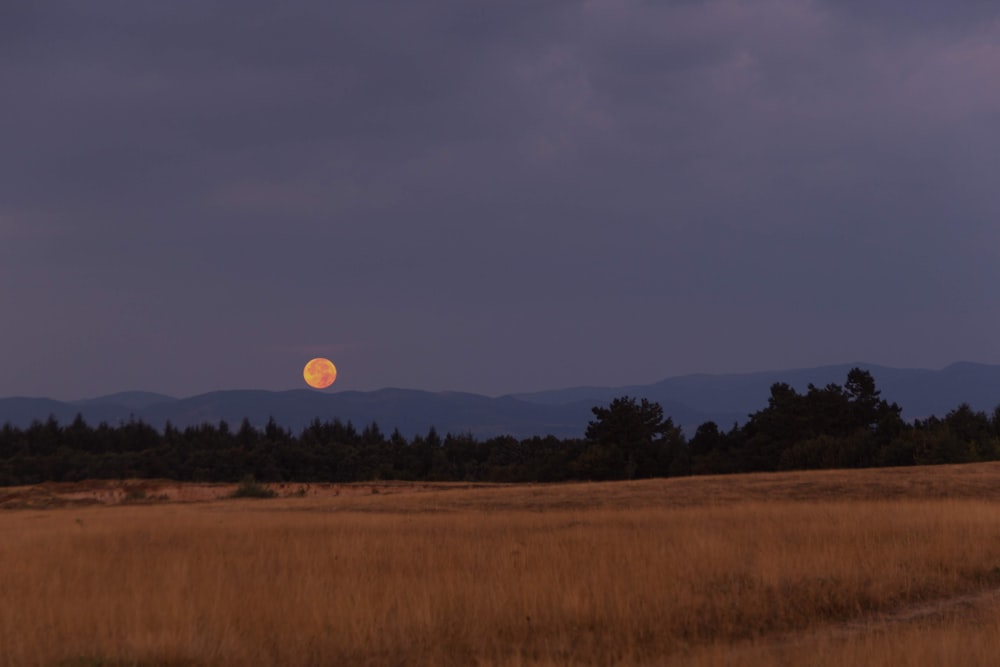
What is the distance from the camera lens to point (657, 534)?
16047 millimetres

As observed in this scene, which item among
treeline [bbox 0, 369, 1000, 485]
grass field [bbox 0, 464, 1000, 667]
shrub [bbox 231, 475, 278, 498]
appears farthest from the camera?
treeline [bbox 0, 369, 1000, 485]

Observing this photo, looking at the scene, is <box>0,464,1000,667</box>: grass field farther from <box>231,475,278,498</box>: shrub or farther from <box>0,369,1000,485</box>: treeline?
<box>0,369,1000,485</box>: treeline

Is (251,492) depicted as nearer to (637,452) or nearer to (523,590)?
(637,452)

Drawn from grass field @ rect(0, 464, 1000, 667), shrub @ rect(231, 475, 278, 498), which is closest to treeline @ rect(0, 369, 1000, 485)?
shrub @ rect(231, 475, 278, 498)

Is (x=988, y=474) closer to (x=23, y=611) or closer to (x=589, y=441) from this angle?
(x=23, y=611)

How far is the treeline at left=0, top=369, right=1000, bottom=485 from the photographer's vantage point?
52.2 m

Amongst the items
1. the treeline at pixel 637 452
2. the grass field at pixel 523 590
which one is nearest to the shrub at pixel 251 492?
the grass field at pixel 523 590

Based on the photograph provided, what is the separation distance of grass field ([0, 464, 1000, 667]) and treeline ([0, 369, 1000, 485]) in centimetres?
3368

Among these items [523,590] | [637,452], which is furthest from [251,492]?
[523,590]

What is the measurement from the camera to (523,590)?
1038 cm

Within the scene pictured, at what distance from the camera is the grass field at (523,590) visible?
26.1 ft

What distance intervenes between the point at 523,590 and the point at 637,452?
163 feet

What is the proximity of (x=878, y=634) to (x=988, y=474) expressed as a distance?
2359cm

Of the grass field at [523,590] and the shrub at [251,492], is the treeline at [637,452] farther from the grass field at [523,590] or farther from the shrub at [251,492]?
the grass field at [523,590]
